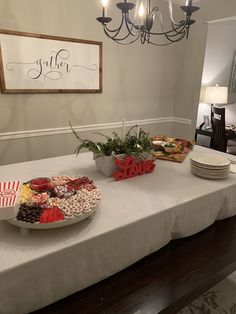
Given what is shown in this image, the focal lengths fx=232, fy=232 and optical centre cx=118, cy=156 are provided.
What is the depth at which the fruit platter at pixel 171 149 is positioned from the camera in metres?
1.71

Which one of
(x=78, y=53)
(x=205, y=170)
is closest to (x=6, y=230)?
(x=205, y=170)

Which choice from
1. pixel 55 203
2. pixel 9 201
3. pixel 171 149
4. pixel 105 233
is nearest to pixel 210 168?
pixel 171 149

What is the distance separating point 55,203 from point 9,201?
175 mm

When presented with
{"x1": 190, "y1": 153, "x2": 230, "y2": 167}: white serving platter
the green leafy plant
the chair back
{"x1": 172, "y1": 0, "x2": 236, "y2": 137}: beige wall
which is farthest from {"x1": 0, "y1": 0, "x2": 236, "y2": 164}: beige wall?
{"x1": 190, "y1": 153, "x2": 230, "y2": 167}: white serving platter

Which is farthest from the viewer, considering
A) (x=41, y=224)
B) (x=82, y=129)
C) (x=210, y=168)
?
(x=82, y=129)

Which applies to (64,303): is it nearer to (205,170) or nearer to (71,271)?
(71,271)

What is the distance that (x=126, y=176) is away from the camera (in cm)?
138

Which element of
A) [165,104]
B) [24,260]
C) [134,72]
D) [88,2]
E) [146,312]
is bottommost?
[146,312]

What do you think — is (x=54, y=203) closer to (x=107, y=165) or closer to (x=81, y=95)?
(x=107, y=165)

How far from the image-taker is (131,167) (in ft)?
4.52

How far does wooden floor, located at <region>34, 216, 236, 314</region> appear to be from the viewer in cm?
92

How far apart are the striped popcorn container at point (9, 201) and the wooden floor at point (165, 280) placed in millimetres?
383

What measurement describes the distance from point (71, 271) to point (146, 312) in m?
0.34

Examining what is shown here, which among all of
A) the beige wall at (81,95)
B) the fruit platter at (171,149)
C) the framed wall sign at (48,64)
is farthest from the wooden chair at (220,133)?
the framed wall sign at (48,64)
